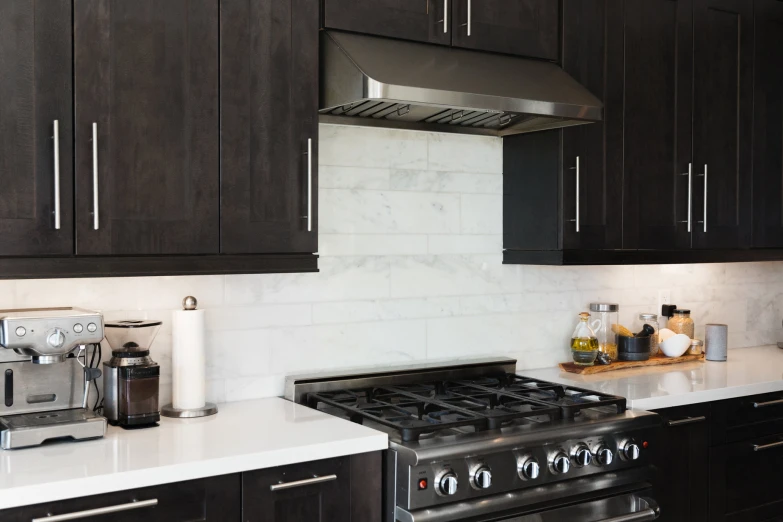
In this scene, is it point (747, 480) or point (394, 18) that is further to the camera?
point (747, 480)

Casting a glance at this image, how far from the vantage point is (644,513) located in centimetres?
279

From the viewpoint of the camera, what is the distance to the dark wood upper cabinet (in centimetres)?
339

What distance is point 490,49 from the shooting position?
2996 millimetres

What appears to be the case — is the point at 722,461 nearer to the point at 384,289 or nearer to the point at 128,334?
the point at 384,289

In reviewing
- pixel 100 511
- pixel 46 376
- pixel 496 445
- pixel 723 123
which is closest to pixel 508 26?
pixel 723 123

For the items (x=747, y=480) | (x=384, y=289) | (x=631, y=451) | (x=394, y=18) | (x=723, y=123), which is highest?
(x=394, y=18)

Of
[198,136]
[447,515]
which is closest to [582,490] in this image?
[447,515]

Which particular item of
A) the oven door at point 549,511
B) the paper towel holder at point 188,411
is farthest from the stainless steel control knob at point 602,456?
the paper towel holder at point 188,411

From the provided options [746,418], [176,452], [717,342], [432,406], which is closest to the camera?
[176,452]

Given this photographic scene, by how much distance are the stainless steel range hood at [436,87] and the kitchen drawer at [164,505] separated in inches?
46.7

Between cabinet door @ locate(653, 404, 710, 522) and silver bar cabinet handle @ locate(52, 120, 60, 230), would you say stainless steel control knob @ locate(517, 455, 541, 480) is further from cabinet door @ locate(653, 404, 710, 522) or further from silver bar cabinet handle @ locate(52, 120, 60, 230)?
silver bar cabinet handle @ locate(52, 120, 60, 230)

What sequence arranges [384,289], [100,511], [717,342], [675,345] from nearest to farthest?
[100,511], [384,289], [675,345], [717,342]

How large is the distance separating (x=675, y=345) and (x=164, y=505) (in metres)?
2.53

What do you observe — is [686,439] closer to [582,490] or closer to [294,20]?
[582,490]
